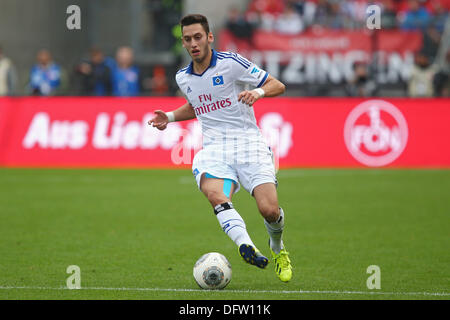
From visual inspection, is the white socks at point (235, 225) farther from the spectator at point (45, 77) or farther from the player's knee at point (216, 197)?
the spectator at point (45, 77)

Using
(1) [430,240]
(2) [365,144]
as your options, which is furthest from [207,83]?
(2) [365,144]

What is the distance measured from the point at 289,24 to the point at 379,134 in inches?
307

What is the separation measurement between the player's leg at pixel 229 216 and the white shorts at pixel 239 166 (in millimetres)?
66

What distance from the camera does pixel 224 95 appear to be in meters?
7.83

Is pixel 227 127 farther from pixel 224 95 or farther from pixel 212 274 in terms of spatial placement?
pixel 212 274

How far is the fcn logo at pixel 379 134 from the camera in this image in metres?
18.1

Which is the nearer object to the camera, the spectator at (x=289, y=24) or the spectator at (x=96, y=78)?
the spectator at (x=96, y=78)

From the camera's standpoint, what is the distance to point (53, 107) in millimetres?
18938

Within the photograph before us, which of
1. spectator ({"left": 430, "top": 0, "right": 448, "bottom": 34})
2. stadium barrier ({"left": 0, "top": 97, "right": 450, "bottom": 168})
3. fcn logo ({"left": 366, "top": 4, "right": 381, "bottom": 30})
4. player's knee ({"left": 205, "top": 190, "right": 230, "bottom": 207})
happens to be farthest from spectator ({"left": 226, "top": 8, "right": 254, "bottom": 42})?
player's knee ({"left": 205, "top": 190, "right": 230, "bottom": 207})

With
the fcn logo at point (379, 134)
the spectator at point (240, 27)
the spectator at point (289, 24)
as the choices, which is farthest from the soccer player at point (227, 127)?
the spectator at point (289, 24)

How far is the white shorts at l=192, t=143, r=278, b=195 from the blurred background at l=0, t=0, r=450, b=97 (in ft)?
44.6

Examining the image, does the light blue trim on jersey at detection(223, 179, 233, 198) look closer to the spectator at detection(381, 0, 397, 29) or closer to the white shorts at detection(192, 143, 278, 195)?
the white shorts at detection(192, 143, 278, 195)

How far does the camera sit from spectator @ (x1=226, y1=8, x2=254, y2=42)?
81.2ft

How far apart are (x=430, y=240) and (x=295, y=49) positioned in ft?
49.3
